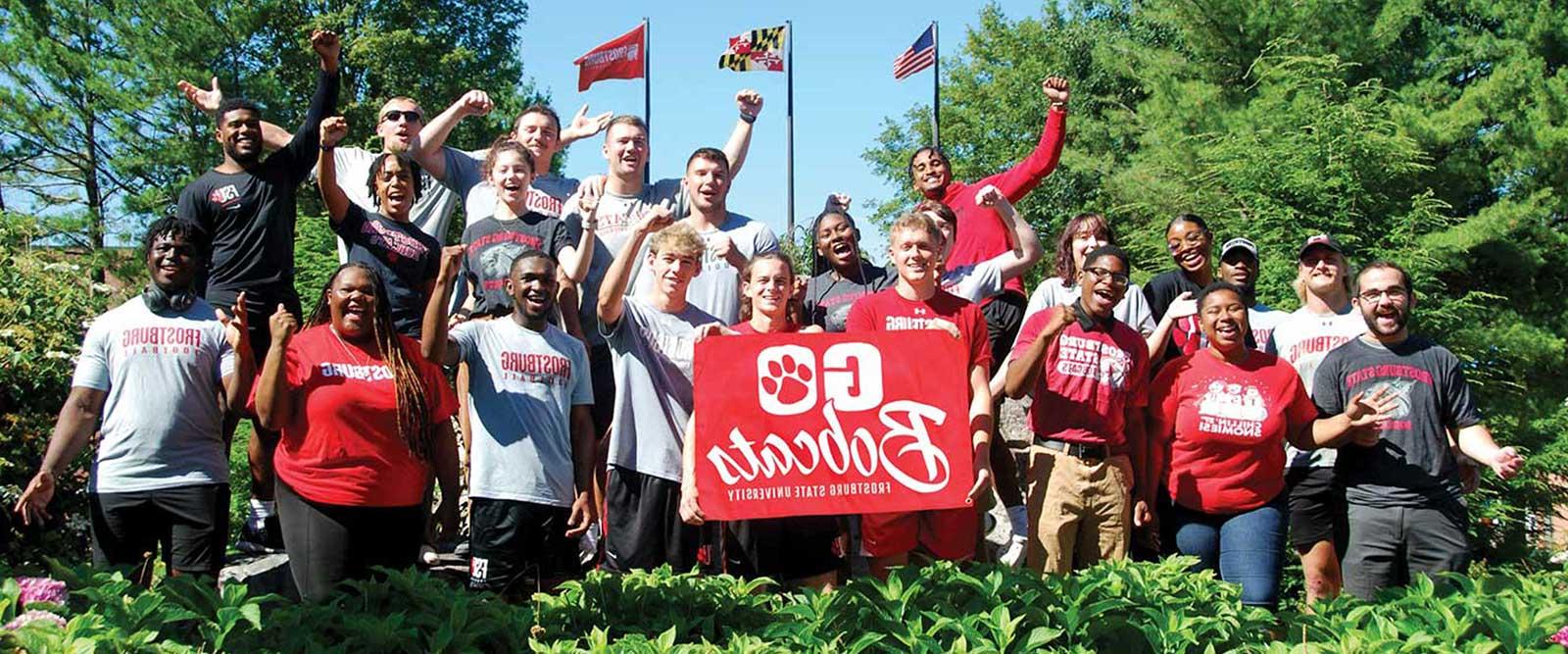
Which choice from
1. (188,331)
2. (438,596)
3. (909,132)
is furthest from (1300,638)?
(909,132)

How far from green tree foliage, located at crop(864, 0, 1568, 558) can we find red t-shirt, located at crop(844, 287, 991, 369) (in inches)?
357

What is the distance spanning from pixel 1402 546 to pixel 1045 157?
3446mm

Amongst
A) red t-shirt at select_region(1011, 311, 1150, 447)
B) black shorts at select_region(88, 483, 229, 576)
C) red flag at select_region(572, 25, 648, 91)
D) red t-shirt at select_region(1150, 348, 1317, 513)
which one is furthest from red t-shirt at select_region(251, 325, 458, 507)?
red flag at select_region(572, 25, 648, 91)

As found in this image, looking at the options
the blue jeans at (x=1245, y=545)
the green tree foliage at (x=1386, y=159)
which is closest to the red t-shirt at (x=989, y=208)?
the blue jeans at (x=1245, y=545)

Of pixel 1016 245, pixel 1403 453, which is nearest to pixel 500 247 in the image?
pixel 1016 245

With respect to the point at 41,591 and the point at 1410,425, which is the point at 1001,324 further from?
the point at 41,591

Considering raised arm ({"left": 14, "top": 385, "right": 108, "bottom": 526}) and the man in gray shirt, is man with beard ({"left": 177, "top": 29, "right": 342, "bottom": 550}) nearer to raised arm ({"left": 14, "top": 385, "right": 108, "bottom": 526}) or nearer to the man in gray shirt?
raised arm ({"left": 14, "top": 385, "right": 108, "bottom": 526})

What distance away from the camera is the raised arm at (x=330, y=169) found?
573cm

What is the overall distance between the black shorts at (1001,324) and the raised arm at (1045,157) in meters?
1.07

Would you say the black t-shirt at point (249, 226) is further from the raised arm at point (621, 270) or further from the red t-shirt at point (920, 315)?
the red t-shirt at point (920, 315)

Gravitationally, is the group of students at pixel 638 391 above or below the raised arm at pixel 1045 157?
below

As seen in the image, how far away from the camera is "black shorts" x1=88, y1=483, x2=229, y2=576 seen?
4.89 metres

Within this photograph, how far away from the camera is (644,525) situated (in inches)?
211

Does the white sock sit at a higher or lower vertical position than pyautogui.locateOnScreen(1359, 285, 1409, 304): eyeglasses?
lower
